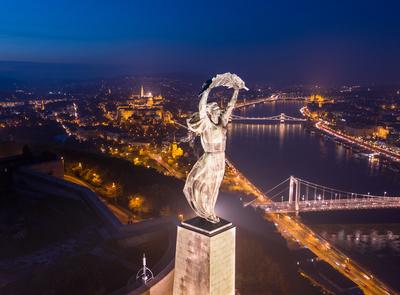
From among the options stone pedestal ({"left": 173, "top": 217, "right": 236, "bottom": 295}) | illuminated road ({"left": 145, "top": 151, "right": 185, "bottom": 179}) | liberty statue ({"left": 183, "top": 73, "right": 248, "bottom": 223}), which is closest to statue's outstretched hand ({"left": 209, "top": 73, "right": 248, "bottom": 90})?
liberty statue ({"left": 183, "top": 73, "right": 248, "bottom": 223})

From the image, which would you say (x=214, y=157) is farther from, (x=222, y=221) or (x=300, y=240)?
(x=300, y=240)

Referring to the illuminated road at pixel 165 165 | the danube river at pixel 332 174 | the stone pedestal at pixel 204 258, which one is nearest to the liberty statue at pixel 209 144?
the stone pedestal at pixel 204 258

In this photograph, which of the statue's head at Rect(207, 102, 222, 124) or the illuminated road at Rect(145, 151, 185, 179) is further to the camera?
the illuminated road at Rect(145, 151, 185, 179)

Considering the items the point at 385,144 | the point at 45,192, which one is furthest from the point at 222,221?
the point at 385,144

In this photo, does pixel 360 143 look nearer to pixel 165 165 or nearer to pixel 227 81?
pixel 165 165

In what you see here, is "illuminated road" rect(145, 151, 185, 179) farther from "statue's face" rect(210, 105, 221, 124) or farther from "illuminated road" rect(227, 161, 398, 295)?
"statue's face" rect(210, 105, 221, 124)

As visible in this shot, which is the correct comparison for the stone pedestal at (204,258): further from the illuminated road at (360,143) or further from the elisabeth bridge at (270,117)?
the elisabeth bridge at (270,117)
